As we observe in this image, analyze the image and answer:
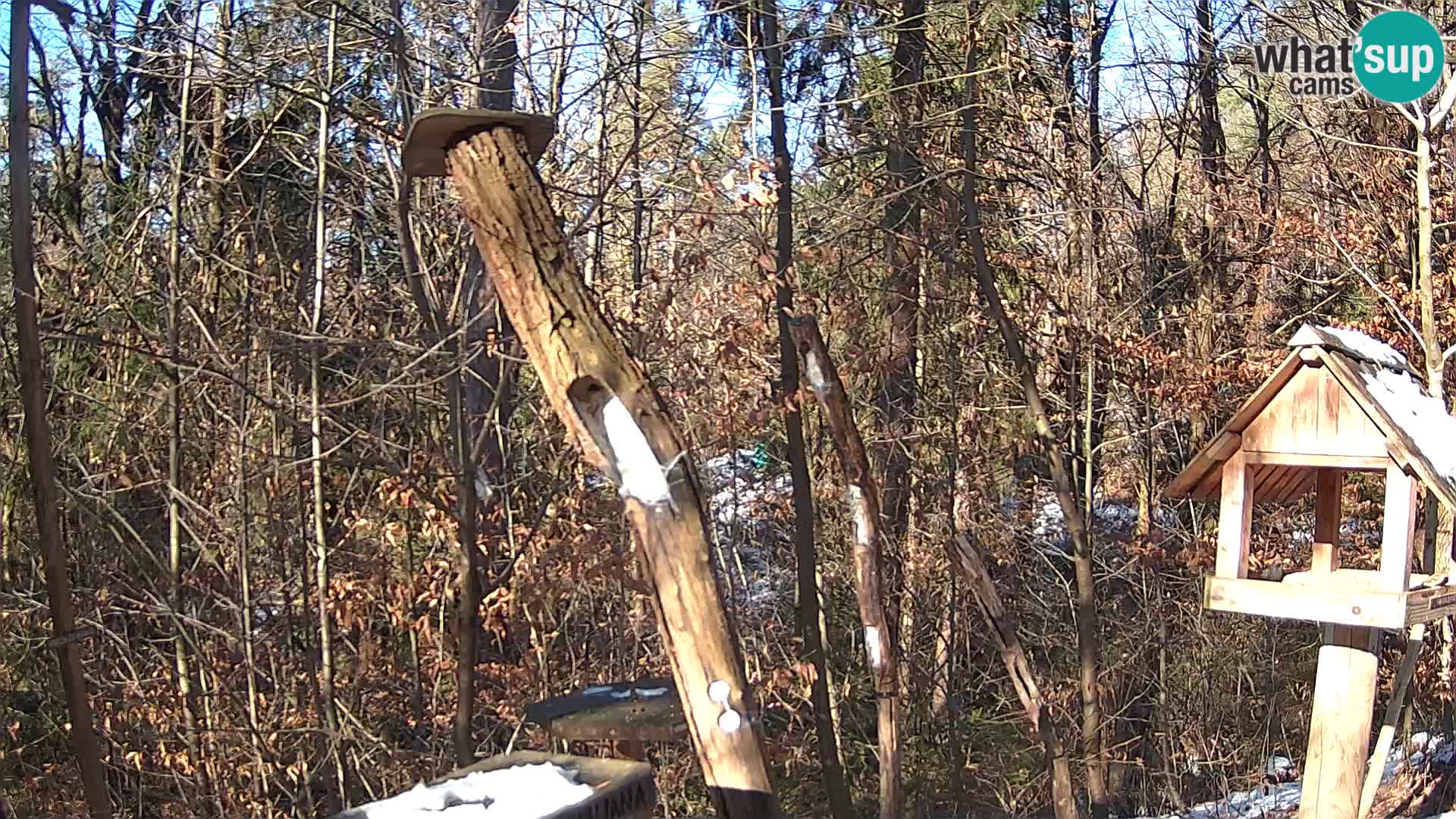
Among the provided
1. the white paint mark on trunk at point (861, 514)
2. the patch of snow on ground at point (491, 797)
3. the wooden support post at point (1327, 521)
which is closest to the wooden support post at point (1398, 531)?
the wooden support post at point (1327, 521)

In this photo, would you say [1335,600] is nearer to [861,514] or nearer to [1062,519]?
[861,514]

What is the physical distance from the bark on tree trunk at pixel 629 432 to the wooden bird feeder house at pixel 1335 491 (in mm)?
1943

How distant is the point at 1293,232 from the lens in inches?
343

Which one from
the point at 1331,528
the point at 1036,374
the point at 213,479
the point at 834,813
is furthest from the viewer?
the point at 1036,374

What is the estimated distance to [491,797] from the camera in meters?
2.53

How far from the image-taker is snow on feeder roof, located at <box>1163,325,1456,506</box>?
3.78 meters

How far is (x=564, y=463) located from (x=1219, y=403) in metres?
4.68

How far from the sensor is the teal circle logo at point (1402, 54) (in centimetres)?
668

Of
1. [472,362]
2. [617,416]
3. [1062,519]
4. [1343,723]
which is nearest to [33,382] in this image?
[617,416]

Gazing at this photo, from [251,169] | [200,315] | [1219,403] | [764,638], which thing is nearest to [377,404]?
[200,315]

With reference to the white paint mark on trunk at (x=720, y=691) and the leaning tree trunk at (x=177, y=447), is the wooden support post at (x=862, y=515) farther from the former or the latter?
the leaning tree trunk at (x=177, y=447)

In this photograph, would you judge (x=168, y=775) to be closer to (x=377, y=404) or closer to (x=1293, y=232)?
(x=377, y=404)

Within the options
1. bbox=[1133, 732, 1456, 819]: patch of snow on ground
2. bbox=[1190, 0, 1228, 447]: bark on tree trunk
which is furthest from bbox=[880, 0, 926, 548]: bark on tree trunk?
bbox=[1133, 732, 1456, 819]: patch of snow on ground

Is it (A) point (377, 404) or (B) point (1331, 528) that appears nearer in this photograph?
(B) point (1331, 528)
